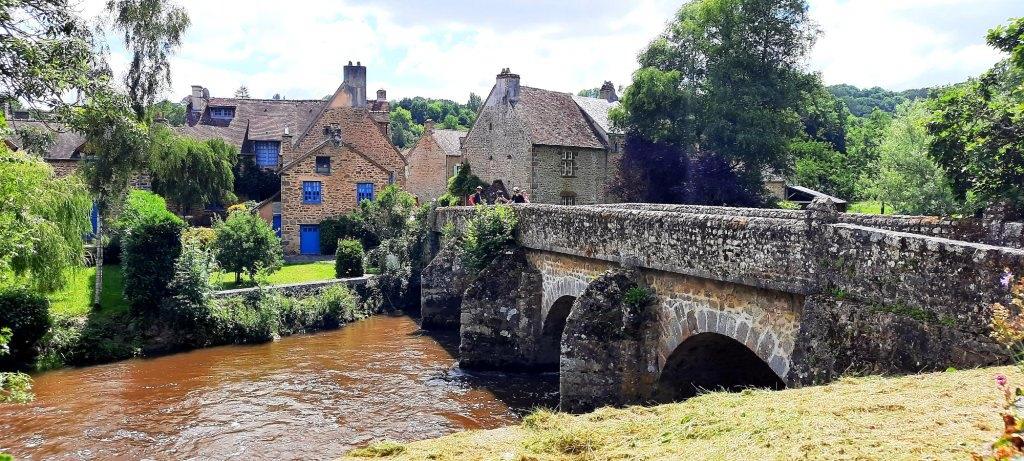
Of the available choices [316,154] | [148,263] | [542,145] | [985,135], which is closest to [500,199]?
[542,145]

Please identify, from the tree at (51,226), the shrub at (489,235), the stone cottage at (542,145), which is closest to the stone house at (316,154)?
the stone cottage at (542,145)

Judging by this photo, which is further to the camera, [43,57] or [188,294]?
[188,294]

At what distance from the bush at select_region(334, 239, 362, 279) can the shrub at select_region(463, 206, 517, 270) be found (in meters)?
9.90

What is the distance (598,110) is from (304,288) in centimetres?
1984

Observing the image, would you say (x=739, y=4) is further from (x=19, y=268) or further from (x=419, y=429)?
(x=19, y=268)

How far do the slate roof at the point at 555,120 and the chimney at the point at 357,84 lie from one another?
9.60m

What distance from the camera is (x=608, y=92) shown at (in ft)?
153

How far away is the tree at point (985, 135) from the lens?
13039 mm

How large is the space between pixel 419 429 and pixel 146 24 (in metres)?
18.1

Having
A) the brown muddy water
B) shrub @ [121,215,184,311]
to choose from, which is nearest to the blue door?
shrub @ [121,215,184,311]

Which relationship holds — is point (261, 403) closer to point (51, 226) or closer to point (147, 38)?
point (51, 226)

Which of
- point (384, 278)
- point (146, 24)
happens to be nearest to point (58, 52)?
point (146, 24)

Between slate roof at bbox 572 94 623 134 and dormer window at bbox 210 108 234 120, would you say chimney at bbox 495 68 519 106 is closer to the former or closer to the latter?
slate roof at bbox 572 94 623 134

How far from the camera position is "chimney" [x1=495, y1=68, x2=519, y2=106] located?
35.6m
